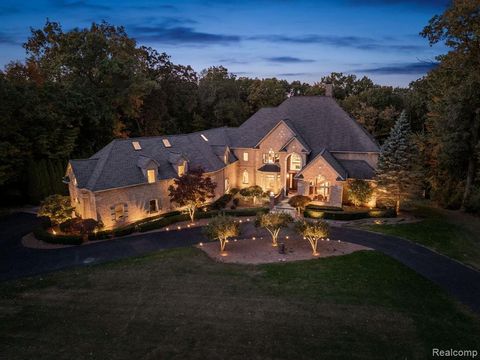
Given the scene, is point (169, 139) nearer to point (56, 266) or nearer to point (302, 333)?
point (56, 266)

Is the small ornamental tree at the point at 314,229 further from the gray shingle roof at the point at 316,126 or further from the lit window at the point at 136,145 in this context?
the lit window at the point at 136,145

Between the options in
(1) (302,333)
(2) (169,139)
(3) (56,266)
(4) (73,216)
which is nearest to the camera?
(1) (302,333)

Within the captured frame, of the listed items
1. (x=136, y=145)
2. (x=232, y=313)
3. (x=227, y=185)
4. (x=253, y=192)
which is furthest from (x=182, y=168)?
(x=232, y=313)

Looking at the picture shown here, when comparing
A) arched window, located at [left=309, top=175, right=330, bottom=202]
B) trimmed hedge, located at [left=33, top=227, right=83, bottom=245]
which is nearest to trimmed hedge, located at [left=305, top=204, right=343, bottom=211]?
arched window, located at [left=309, top=175, right=330, bottom=202]

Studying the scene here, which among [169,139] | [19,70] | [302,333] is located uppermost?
[19,70]

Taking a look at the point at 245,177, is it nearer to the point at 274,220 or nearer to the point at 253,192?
the point at 253,192

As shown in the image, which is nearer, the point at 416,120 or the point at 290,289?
the point at 290,289

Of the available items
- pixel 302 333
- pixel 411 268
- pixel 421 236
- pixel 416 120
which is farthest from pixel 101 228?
pixel 416 120
